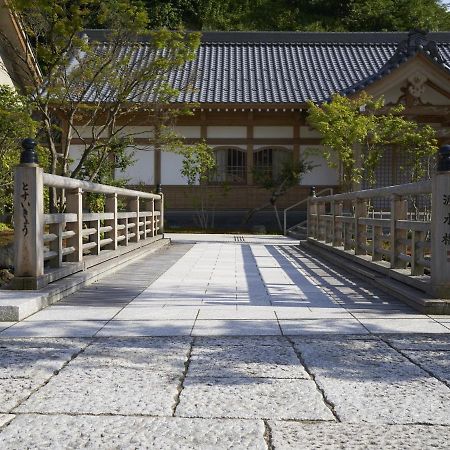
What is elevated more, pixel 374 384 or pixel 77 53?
pixel 77 53

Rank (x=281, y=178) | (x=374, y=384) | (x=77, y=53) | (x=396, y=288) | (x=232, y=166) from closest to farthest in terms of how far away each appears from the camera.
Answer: (x=374, y=384), (x=396, y=288), (x=77, y=53), (x=281, y=178), (x=232, y=166)

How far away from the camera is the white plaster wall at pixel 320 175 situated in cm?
2167

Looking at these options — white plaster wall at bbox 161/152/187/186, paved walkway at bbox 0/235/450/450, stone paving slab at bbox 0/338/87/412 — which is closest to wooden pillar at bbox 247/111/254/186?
white plaster wall at bbox 161/152/187/186

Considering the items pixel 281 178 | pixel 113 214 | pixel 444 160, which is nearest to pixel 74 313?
pixel 444 160

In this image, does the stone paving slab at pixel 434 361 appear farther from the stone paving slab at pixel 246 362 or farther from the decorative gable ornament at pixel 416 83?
the decorative gable ornament at pixel 416 83

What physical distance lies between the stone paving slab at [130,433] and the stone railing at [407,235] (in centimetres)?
356

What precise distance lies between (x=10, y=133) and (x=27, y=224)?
6.68 m

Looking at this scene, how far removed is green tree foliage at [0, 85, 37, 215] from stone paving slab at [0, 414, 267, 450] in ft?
31.1

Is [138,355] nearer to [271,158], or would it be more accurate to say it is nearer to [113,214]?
[113,214]

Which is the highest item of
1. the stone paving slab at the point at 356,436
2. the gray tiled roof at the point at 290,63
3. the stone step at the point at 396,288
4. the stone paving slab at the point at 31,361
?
the gray tiled roof at the point at 290,63

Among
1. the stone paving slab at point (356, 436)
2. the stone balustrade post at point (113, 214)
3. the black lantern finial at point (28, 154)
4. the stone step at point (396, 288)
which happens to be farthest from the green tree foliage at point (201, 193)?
the stone paving slab at point (356, 436)

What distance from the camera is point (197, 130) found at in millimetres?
21703

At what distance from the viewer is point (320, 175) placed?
71.6ft

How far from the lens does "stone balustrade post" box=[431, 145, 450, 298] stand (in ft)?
18.7
